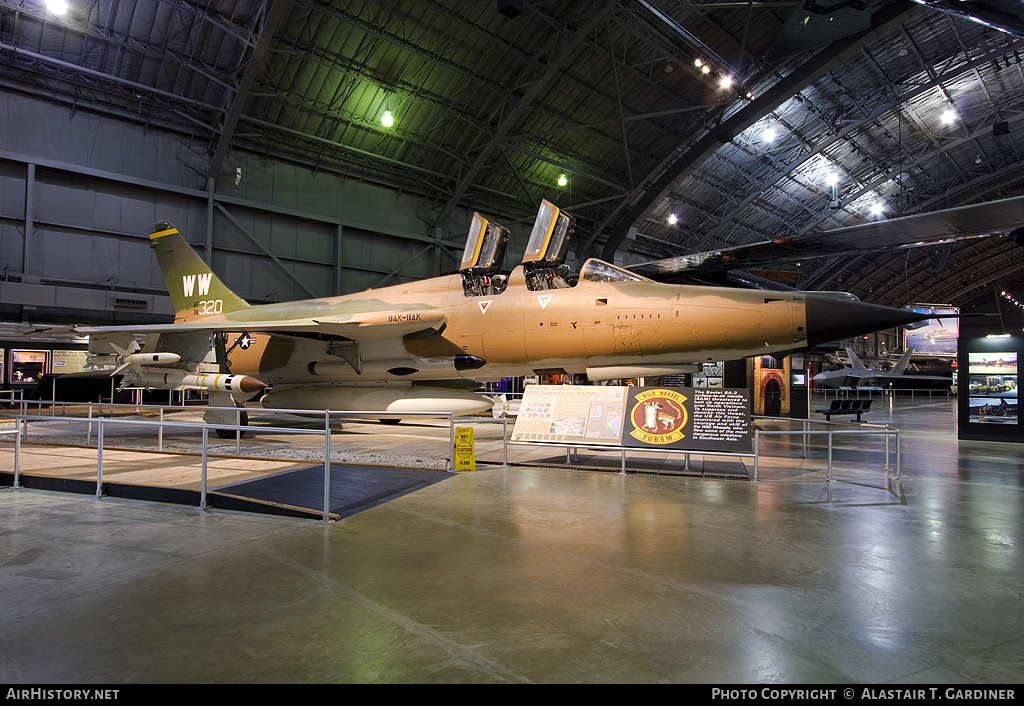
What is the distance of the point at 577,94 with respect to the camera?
70.4ft

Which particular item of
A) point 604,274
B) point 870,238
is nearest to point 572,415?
point 604,274

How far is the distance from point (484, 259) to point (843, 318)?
18.7ft

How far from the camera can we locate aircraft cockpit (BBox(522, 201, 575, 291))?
8883mm

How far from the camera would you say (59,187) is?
16.6 meters

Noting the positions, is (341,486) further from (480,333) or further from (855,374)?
(855,374)

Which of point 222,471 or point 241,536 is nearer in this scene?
point 241,536

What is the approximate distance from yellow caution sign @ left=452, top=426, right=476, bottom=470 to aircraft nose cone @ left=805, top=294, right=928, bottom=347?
4.89 metres

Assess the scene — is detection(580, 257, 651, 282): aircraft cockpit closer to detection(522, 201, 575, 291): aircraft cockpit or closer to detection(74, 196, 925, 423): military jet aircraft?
detection(74, 196, 925, 423): military jet aircraft

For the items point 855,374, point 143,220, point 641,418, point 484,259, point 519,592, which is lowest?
point 519,592

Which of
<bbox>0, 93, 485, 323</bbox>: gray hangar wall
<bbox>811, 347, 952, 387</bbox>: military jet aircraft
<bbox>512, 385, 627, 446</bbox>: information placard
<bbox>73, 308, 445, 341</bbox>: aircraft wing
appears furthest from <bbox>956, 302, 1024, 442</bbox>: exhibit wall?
<bbox>0, 93, 485, 323</bbox>: gray hangar wall

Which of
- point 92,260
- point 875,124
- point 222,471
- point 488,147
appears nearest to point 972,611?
point 222,471

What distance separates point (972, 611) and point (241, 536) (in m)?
4.74
